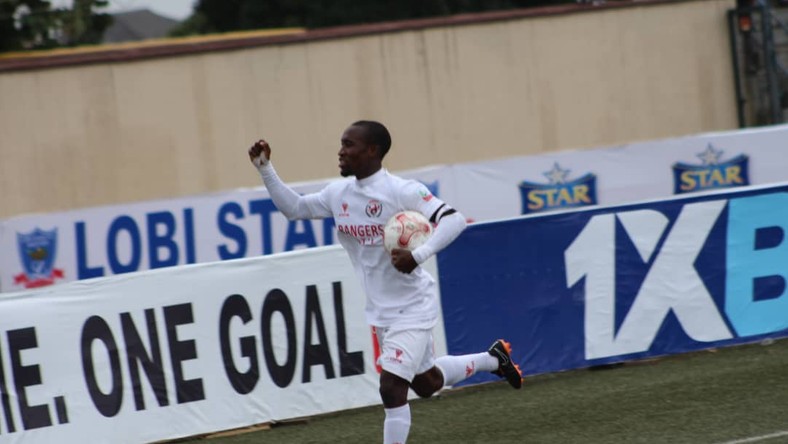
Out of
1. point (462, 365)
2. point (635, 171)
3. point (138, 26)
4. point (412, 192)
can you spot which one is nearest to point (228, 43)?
point (635, 171)

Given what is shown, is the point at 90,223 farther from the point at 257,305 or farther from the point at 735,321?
the point at 735,321

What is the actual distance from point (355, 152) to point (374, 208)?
331mm

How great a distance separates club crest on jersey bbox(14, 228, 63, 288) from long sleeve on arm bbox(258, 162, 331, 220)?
8.07 metres

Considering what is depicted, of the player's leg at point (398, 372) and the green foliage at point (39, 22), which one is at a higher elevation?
the green foliage at point (39, 22)

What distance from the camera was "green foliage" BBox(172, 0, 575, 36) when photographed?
47.8m

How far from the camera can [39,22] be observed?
2806 cm

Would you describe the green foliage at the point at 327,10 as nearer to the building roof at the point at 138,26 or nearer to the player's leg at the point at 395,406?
the building roof at the point at 138,26

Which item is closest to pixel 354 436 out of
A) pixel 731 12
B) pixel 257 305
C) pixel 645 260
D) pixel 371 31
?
pixel 257 305

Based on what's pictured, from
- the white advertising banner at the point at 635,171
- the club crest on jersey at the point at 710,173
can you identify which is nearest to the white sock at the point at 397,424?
the white advertising banner at the point at 635,171

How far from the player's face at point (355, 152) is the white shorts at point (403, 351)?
3.04 feet

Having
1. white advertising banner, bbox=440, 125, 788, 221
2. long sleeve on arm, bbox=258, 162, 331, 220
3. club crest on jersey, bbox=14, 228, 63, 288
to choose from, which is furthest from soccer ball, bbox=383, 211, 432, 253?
white advertising banner, bbox=440, 125, 788, 221

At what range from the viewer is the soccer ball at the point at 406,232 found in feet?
23.8

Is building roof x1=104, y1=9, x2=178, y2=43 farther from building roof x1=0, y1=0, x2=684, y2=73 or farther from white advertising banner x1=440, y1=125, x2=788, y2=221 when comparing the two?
white advertising banner x1=440, y1=125, x2=788, y2=221

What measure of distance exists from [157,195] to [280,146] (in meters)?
2.23
